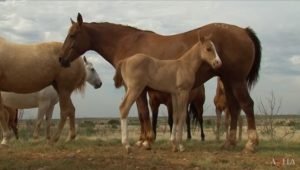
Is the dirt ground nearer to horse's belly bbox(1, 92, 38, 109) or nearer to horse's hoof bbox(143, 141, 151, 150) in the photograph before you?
horse's hoof bbox(143, 141, 151, 150)

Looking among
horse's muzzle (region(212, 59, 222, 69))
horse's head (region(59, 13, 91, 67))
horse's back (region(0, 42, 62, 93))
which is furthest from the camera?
horse's head (region(59, 13, 91, 67))

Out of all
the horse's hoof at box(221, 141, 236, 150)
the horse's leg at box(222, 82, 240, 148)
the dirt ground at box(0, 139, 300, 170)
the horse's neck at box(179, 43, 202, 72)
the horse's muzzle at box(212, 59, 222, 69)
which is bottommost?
the dirt ground at box(0, 139, 300, 170)

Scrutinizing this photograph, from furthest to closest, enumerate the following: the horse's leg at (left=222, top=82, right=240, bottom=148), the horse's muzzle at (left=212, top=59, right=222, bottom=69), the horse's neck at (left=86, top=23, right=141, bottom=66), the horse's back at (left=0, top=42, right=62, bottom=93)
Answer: the horse's neck at (left=86, top=23, right=141, bottom=66) → the horse's leg at (left=222, top=82, right=240, bottom=148) → the horse's back at (left=0, top=42, right=62, bottom=93) → the horse's muzzle at (left=212, top=59, right=222, bottom=69)

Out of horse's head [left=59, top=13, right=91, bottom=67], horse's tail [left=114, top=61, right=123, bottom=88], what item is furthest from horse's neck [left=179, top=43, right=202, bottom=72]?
horse's head [left=59, top=13, right=91, bottom=67]

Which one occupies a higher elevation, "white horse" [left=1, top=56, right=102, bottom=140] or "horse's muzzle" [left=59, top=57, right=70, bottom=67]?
"horse's muzzle" [left=59, top=57, right=70, bottom=67]

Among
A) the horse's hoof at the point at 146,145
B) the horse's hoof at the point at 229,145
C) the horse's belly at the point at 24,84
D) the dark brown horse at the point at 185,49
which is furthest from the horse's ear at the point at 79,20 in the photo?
the horse's hoof at the point at 229,145

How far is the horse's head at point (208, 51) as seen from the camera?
887cm

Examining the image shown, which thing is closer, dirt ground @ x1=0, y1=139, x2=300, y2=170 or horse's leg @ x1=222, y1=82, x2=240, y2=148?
dirt ground @ x1=0, y1=139, x2=300, y2=170

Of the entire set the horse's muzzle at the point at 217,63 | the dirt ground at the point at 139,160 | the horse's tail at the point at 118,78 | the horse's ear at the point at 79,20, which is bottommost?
the dirt ground at the point at 139,160

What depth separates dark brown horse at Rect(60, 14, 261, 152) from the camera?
30.9ft

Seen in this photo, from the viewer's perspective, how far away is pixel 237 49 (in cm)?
944

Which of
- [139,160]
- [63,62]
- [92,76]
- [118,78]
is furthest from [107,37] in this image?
[92,76]

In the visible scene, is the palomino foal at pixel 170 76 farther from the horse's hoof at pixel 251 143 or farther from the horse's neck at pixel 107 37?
the horse's neck at pixel 107 37

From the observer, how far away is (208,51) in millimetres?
8945
